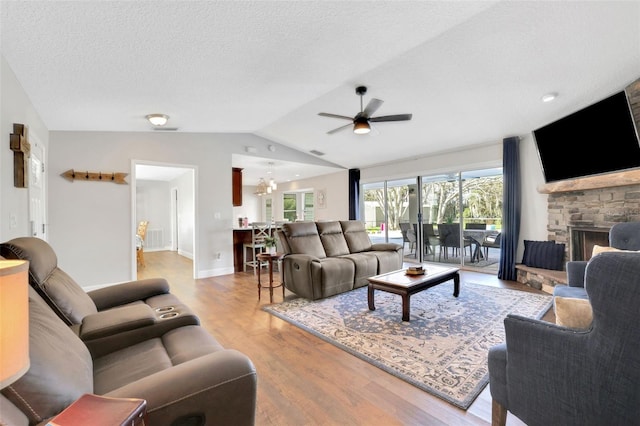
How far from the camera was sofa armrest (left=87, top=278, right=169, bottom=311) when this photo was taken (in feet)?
6.99

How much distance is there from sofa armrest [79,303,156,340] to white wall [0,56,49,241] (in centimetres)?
113

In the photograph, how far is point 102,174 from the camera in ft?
14.5

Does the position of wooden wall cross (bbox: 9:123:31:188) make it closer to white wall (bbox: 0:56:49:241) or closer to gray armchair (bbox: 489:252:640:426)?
white wall (bbox: 0:56:49:241)

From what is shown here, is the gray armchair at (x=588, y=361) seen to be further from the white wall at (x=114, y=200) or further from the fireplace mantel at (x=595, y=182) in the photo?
the white wall at (x=114, y=200)

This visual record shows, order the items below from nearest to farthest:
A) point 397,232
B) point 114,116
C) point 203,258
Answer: point 114,116, point 203,258, point 397,232

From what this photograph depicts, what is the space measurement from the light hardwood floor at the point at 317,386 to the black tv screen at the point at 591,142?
2005mm

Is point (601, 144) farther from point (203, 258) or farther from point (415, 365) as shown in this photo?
point (203, 258)

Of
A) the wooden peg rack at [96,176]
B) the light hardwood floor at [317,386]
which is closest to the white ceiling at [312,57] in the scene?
the wooden peg rack at [96,176]

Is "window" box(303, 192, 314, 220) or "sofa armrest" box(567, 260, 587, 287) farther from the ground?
"window" box(303, 192, 314, 220)

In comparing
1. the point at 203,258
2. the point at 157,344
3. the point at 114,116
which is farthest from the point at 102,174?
the point at 157,344

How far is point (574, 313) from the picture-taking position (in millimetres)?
1244

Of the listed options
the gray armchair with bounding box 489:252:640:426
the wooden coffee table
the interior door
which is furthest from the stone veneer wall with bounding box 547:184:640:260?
the interior door

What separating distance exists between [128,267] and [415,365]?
4.57 m

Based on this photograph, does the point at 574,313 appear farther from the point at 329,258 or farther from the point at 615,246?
the point at 329,258
